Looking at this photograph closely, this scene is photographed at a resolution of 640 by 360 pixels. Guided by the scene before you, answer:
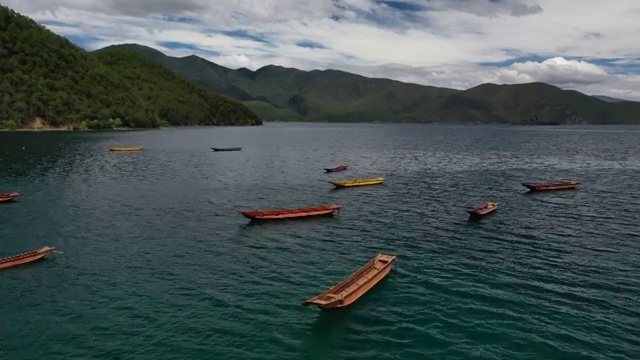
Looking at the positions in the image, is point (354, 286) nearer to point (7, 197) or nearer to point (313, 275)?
point (313, 275)

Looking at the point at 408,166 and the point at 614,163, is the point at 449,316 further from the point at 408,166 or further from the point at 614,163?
the point at 614,163

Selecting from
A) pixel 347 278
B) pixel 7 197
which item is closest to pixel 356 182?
pixel 347 278

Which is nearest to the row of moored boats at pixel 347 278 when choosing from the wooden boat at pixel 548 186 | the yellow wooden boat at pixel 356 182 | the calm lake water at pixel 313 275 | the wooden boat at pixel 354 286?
the wooden boat at pixel 354 286

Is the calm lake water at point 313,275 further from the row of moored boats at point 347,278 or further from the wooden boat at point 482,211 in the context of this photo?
the wooden boat at point 482,211

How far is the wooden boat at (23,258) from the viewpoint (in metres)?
53.9

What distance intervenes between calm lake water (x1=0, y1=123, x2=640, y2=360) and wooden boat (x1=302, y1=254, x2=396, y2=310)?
1.06 metres

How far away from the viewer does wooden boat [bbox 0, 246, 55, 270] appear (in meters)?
53.9

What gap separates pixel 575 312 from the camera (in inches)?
1737

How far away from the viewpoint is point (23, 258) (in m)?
55.2

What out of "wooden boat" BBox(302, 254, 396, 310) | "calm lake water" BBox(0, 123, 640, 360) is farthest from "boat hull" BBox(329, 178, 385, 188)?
"wooden boat" BBox(302, 254, 396, 310)

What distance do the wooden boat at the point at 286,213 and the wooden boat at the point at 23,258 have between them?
2827 cm

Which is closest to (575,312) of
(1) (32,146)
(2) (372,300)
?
(2) (372,300)

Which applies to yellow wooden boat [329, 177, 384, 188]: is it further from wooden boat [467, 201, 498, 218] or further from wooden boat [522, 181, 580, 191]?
wooden boat [467, 201, 498, 218]

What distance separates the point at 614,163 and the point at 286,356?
6950 inches
